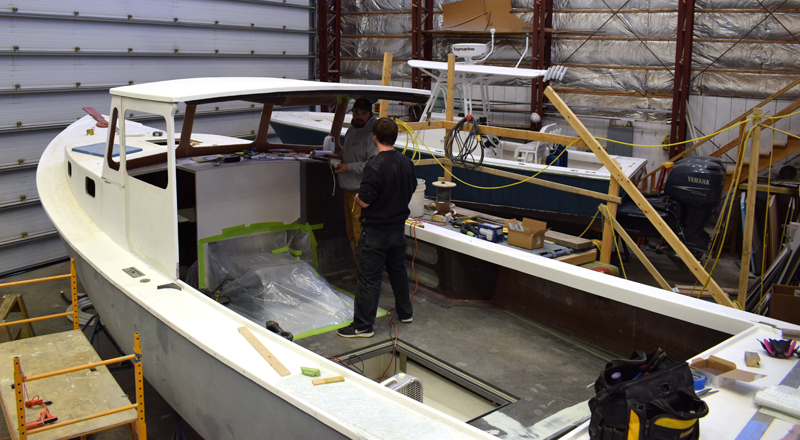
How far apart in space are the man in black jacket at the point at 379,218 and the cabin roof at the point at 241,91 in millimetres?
360


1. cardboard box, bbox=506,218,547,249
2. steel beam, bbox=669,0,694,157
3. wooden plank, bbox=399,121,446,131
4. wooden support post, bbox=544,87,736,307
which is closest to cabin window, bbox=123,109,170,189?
wooden plank, bbox=399,121,446,131

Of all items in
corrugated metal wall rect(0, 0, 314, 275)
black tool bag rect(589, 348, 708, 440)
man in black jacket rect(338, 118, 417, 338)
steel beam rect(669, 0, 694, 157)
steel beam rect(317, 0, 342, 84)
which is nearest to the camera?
black tool bag rect(589, 348, 708, 440)

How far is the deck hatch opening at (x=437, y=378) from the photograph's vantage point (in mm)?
2879

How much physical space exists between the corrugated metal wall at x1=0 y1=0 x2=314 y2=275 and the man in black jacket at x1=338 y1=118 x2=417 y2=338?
14.6 feet

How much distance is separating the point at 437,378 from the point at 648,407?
63.1 inches

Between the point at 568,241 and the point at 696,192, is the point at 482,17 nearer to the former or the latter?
the point at 696,192

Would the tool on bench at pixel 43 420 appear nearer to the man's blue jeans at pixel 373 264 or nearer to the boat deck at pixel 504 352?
the boat deck at pixel 504 352

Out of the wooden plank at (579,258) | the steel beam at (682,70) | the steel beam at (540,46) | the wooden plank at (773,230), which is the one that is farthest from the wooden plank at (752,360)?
the steel beam at (540,46)

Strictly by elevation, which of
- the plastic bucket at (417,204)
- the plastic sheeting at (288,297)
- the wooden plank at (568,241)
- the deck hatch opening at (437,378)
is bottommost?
the deck hatch opening at (437,378)

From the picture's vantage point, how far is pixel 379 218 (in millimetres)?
3133

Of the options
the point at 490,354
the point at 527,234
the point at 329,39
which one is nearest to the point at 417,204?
the point at 527,234

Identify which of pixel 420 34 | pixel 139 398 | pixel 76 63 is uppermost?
pixel 420 34

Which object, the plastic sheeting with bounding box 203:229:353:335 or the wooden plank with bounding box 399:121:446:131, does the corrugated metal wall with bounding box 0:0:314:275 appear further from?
the wooden plank with bounding box 399:121:446:131

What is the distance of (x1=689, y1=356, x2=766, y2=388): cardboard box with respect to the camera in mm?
2088
